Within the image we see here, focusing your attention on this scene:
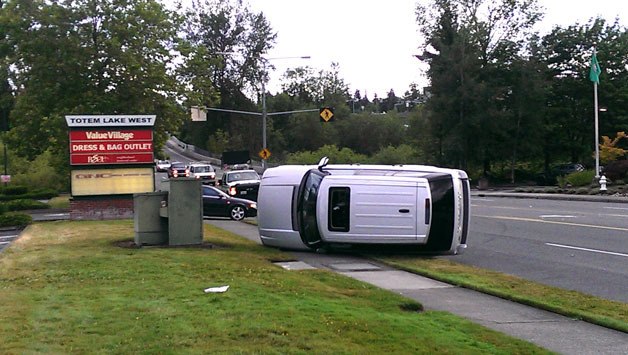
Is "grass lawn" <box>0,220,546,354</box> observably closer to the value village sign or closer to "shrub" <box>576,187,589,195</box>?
the value village sign

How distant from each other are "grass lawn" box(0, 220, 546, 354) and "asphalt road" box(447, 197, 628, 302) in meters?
3.97

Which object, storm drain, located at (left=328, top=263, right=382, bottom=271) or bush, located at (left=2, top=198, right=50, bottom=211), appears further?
bush, located at (left=2, top=198, right=50, bottom=211)

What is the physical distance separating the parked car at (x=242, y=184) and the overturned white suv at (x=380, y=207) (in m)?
19.1

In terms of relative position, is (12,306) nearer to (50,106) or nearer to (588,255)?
(588,255)

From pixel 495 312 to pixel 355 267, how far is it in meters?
5.01

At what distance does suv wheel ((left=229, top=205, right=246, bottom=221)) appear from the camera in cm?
2925

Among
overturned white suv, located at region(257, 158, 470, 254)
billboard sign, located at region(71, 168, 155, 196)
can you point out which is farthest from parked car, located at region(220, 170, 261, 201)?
overturned white suv, located at region(257, 158, 470, 254)

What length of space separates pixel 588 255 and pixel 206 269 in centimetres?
834

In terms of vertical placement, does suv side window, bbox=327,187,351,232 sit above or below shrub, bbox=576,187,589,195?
above

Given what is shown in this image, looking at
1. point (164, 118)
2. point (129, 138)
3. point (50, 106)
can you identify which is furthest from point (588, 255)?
point (50, 106)

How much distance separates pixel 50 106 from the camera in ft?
113

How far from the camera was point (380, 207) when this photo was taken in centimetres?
1577

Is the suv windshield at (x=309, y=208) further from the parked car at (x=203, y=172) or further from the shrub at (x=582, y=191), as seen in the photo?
the parked car at (x=203, y=172)

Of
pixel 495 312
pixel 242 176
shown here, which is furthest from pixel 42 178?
pixel 495 312
